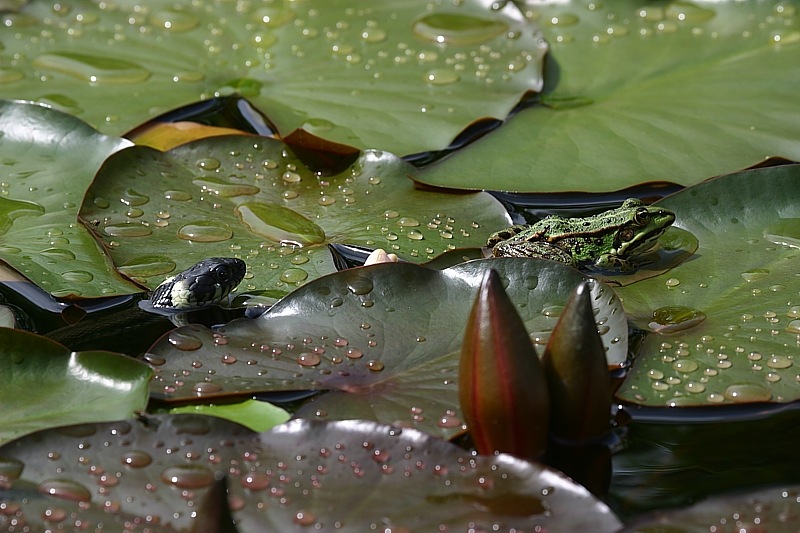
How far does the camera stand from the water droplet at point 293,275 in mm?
3406

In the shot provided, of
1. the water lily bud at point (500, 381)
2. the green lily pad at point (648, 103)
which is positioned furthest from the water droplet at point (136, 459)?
the green lily pad at point (648, 103)

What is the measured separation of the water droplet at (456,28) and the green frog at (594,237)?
1628mm

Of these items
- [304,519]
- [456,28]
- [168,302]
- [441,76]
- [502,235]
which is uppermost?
[456,28]

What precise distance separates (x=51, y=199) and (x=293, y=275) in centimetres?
129

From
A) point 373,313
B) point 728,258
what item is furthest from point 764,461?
point 373,313

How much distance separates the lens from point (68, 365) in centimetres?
280

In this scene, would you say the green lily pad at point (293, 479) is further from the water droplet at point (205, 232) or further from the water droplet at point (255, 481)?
the water droplet at point (205, 232)

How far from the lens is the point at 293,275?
11.3 ft

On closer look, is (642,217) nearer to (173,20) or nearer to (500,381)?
(500,381)

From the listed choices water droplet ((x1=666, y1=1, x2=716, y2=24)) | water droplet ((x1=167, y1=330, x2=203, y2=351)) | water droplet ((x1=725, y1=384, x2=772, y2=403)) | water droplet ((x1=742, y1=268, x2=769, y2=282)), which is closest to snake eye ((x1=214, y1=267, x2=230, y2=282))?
water droplet ((x1=167, y1=330, x2=203, y2=351))

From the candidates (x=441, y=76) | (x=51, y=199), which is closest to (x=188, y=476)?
(x=51, y=199)

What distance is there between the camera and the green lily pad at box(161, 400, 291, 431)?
8.78 feet

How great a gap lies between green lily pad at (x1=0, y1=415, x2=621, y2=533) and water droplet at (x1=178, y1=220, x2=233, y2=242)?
1319 millimetres

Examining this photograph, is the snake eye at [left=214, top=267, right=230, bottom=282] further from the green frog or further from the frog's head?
the frog's head
